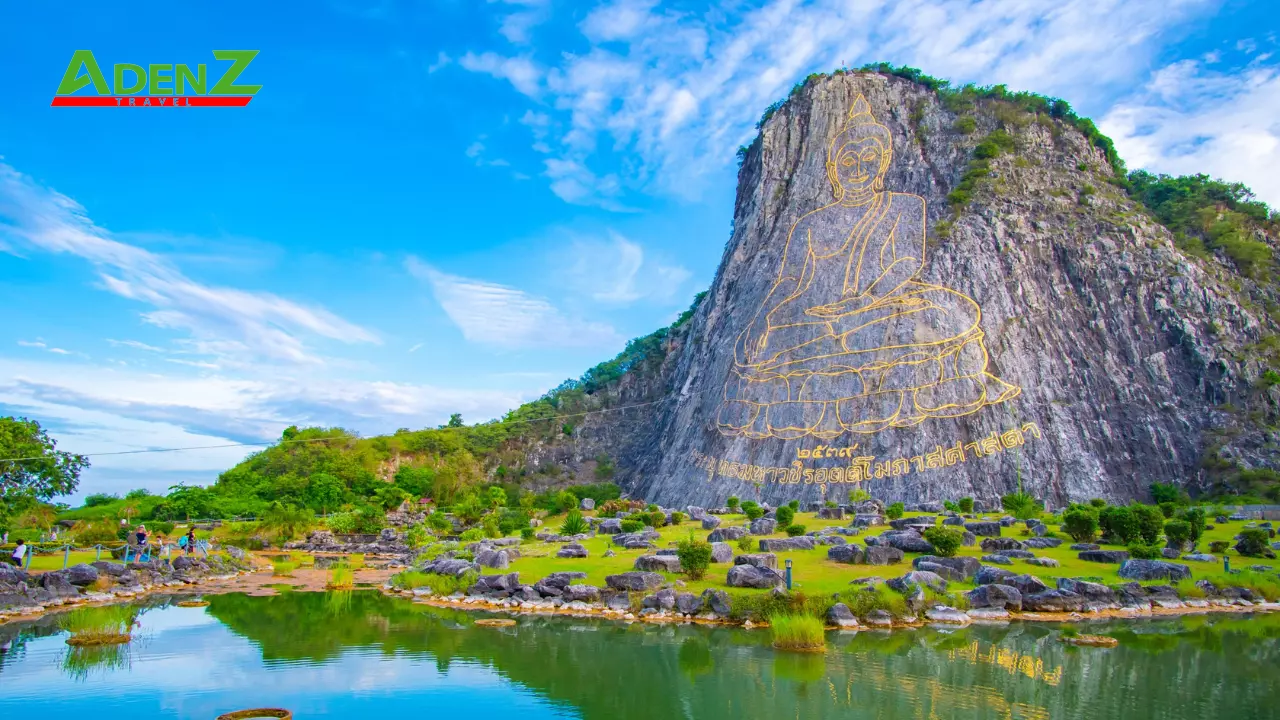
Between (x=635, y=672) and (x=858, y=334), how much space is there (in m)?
30.6

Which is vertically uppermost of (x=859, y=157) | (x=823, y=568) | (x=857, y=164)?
(x=859, y=157)

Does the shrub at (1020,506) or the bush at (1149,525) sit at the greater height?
the shrub at (1020,506)

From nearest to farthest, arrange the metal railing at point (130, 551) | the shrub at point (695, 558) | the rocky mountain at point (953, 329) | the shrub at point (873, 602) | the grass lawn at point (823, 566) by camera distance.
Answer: the shrub at point (873, 602), the grass lawn at point (823, 566), the shrub at point (695, 558), the metal railing at point (130, 551), the rocky mountain at point (953, 329)

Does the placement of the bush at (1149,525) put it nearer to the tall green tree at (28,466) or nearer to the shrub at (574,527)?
the shrub at (574,527)

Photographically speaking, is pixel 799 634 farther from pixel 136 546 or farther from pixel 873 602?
pixel 136 546

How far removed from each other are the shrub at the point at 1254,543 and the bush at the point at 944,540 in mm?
7766

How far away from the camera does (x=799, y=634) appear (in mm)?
13484

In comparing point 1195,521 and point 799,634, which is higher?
point 1195,521

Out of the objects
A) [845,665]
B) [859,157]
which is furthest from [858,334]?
[845,665]

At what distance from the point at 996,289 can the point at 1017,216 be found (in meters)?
5.67

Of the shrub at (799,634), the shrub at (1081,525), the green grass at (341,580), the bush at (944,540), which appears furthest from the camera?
the green grass at (341,580)

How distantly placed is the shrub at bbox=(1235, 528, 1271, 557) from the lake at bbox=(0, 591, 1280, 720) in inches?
187

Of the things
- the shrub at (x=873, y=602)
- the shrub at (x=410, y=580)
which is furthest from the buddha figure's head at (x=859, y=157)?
the shrub at (x=873, y=602)

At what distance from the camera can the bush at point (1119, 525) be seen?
2106 centimetres
